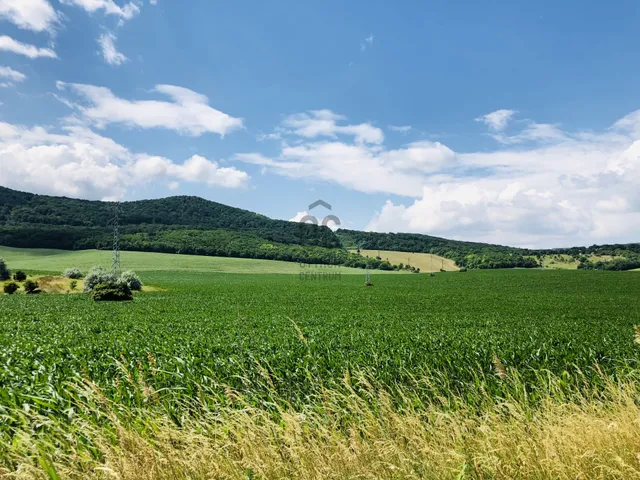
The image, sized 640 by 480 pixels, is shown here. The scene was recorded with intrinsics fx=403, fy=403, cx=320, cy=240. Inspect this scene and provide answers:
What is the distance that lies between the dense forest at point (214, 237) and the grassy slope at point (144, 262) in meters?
8.06

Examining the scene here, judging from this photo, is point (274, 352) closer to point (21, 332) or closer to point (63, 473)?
point (63, 473)

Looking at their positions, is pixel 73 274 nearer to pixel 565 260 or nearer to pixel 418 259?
pixel 418 259

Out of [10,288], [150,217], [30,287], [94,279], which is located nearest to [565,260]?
[94,279]

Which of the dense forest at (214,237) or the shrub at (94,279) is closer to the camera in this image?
the shrub at (94,279)

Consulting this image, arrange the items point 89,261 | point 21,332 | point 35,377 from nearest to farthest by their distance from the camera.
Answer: point 35,377 < point 21,332 < point 89,261

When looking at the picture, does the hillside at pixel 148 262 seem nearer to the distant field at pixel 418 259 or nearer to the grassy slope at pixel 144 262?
the grassy slope at pixel 144 262

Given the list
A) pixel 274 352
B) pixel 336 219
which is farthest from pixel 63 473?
pixel 336 219

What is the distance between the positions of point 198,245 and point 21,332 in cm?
10999

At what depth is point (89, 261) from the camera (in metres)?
95.2

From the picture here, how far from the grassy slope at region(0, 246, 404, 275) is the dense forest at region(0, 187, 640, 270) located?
8.06m

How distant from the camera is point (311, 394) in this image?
22.1ft

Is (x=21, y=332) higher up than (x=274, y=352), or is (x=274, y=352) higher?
(x=274, y=352)

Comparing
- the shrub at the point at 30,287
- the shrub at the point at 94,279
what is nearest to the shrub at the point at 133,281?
the shrub at the point at 94,279

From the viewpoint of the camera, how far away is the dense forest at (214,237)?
11850 cm
